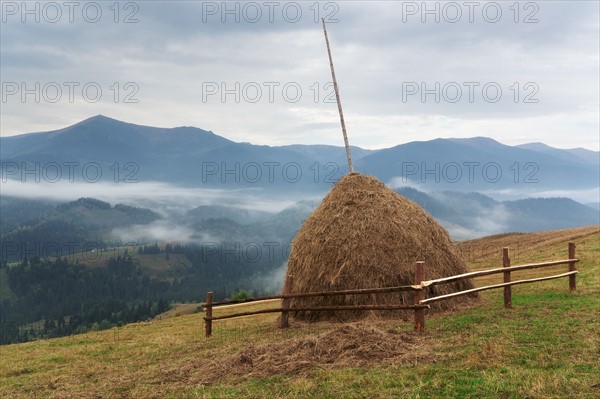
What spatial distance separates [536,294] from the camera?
18594 millimetres

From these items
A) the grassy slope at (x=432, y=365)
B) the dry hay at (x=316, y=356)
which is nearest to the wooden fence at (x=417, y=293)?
the grassy slope at (x=432, y=365)

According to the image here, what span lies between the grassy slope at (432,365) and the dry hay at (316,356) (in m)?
0.29

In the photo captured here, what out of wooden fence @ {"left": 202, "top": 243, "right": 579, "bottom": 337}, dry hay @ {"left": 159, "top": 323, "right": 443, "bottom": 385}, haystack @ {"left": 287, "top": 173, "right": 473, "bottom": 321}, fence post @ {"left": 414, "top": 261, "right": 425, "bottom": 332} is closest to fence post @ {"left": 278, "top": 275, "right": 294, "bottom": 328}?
wooden fence @ {"left": 202, "top": 243, "right": 579, "bottom": 337}

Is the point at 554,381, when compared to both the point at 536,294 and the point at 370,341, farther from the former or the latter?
the point at 536,294

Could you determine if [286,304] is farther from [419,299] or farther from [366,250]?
[419,299]

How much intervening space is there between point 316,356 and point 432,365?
8.37ft

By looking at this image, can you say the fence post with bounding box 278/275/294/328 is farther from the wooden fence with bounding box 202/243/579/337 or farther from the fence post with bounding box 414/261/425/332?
the fence post with bounding box 414/261/425/332

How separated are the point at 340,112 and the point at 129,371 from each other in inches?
518

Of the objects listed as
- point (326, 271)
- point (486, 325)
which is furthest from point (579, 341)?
point (326, 271)

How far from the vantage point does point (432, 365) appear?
9.27 metres

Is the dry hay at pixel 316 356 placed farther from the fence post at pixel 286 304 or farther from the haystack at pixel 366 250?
the fence post at pixel 286 304

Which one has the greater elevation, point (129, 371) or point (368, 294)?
point (368, 294)

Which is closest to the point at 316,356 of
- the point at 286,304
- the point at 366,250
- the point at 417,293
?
the point at 417,293

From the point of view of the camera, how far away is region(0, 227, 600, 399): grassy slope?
8.07 metres
